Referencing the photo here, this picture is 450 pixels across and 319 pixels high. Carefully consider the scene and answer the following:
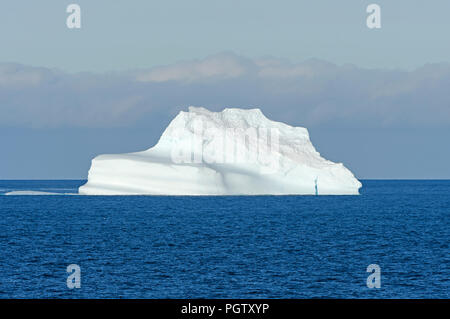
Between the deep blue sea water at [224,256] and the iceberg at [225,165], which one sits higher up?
the iceberg at [225,165]

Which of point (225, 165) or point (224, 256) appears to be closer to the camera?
point (224, 256)

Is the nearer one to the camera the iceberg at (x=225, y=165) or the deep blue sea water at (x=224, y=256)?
the deep blue sea water at (x=224, y=256)

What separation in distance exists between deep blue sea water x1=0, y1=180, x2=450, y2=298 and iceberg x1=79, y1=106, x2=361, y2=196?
13091mm

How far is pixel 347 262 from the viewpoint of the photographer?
26.7 metres

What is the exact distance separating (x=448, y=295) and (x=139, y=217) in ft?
111

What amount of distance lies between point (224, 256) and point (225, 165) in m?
39.8

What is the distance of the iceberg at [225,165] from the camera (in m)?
64.3

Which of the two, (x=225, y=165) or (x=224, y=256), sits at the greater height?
(x=225, y=165)

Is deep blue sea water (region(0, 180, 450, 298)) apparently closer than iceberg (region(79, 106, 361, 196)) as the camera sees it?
Yes

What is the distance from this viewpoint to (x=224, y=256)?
2841 centimetres

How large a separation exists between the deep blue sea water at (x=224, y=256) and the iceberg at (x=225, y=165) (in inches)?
515

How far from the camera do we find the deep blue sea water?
68.0 ft
